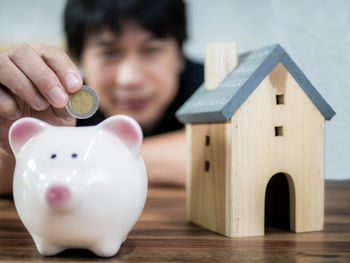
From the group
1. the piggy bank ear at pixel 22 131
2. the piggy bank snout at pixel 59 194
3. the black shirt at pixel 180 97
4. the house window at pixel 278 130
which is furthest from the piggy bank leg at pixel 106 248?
the black shirt at pixel 180 97

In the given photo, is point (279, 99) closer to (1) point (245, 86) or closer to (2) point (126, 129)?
(1) point (245, 86)

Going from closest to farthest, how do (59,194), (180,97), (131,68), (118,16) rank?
(59,194), (118,16), (131,68), (180,97)

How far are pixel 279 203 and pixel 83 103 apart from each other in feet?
1.91

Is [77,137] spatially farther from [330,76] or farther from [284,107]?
[330,76]

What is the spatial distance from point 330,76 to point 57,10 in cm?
186

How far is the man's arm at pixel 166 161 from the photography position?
2.10m

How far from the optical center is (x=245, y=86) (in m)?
0.97

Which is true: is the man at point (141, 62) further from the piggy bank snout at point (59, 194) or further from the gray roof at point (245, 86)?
the piggy bank snout at point (59, 194)

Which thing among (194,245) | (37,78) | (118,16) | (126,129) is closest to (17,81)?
(37,78)

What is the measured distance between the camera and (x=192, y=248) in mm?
841

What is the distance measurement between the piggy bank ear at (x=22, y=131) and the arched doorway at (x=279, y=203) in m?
0.59

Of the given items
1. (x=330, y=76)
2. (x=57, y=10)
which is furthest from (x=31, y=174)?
(x=57, y=10)

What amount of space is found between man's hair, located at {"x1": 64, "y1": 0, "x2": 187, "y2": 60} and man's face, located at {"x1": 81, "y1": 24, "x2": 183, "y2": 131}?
0.04m

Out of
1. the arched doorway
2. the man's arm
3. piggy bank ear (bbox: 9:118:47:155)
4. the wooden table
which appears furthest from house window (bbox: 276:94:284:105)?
the man's arm
